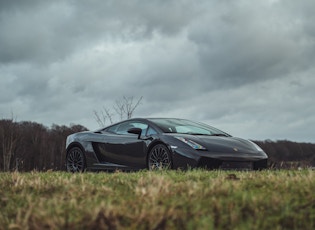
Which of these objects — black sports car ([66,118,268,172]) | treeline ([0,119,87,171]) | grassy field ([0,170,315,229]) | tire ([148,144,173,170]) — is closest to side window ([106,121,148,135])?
black sports car ([66,118,268,172])

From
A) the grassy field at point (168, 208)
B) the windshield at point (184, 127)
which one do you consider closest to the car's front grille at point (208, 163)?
the windshield at point (184, 127)

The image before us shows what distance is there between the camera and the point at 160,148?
8.66 meters

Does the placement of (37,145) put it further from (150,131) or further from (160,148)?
(160,148)

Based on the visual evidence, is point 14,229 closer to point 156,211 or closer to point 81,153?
point 156,211

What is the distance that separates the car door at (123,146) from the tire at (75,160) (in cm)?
59

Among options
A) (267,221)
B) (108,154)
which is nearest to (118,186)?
(267,221)

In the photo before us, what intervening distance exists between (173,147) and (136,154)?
42.2 inches

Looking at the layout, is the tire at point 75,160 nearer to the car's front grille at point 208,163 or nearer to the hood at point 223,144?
the hood at point 223,144

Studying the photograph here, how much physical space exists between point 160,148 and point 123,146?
41.9 inches

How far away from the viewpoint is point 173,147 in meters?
8.34

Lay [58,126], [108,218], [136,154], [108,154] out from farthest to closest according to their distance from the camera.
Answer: [58,126] → [108,154] → [136,154] → [108,218]

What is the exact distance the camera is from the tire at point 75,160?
1019cm

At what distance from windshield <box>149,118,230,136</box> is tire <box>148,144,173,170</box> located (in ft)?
1.49

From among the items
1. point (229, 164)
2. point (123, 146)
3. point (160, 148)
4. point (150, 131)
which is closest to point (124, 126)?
point (123, 146)
